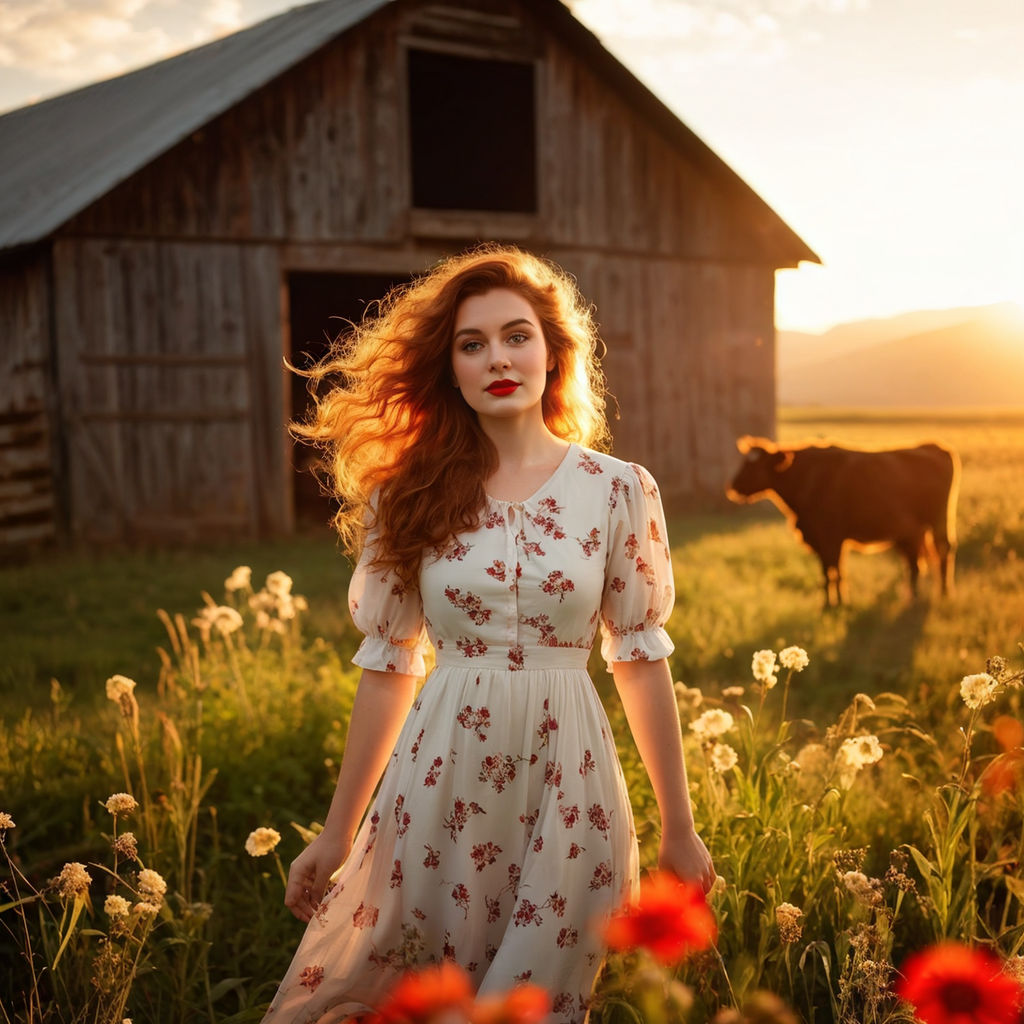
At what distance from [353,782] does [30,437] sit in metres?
9.97

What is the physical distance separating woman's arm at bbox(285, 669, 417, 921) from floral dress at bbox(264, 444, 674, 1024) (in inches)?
1.6

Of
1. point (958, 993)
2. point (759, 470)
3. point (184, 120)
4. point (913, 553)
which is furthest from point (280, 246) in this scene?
point (958, 993)

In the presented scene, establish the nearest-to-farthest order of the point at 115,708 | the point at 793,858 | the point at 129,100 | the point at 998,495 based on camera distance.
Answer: the point at 793,858 → the point at 115,708 → the point at 998,495 → the point at 129,100

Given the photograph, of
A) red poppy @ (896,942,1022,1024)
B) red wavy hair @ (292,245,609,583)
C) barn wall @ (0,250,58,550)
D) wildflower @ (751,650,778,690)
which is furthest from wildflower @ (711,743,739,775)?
barn wall @ (0,250,58,550)

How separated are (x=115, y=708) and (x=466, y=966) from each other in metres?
3.59

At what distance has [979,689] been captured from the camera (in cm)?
254

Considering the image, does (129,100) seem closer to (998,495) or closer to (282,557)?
(282,557)

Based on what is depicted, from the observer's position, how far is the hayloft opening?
13.9 m

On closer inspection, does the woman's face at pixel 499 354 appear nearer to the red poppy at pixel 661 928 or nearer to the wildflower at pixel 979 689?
the wildflower at pixel 979 689

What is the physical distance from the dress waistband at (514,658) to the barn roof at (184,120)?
8.96 meters

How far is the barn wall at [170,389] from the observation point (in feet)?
34.9

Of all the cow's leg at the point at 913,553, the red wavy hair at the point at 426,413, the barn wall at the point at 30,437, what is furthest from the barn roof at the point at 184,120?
the red wavy hair at the point at 426,413

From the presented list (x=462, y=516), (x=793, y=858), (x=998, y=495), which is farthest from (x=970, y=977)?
(x=998, y=495)

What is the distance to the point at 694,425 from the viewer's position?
13922mm
